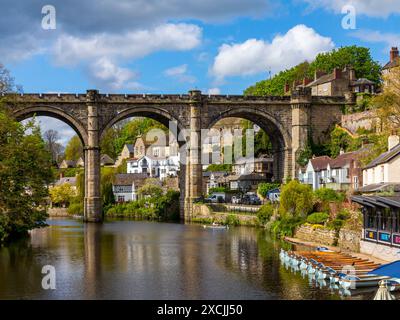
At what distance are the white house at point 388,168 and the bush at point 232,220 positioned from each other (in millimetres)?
27782

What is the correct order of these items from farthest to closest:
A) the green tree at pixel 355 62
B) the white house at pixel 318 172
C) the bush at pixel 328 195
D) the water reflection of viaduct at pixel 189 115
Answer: the green tree at pixel 355 62
the water reflection of viaduct at pixel 189 115
the white house at pixel 318 172
the bush at pixel 328 195

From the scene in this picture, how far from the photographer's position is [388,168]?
4116cm

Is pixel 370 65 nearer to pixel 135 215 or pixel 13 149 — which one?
pixel 135 215

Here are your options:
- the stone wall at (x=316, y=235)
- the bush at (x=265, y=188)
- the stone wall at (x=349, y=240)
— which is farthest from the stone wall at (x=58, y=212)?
the stone wall at (x=349, y=240)

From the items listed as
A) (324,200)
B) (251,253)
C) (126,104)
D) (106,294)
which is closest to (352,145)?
(324,200)

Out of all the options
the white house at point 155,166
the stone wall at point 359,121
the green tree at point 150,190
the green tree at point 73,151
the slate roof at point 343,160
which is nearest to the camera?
the slate roof at point 343,160

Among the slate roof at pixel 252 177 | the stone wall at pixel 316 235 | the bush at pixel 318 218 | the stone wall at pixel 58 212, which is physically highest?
the slate roof at pixel 252 177

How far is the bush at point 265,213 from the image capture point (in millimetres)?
66000

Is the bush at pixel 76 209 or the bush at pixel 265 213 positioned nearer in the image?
the bush at pixel 265 213

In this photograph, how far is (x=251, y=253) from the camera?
46.6 meters

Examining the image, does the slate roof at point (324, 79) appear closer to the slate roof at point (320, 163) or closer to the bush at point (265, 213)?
the slate roof at point (320, 163)

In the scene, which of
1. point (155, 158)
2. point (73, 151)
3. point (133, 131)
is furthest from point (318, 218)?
point (73, 151)

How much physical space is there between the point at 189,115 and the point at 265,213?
20046mm

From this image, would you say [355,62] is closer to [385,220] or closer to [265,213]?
[265,213]
